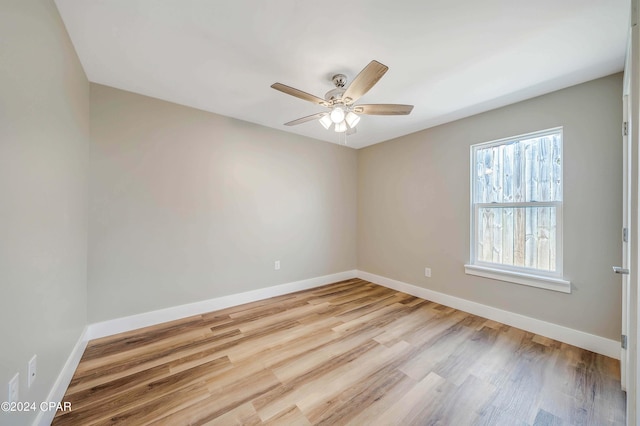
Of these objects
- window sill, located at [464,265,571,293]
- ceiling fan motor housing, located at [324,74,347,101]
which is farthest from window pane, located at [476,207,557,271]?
ceiling fan motor housing, located at [324,74,347,101]

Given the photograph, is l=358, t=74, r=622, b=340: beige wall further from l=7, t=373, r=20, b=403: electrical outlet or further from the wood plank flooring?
l=7, t=373, r=20, b=403: electrical outlet

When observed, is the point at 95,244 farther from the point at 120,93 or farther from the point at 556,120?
the point at 556,120

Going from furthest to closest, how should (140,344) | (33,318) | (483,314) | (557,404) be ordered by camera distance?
(483,314) < (140,344) < (557,404) < (33,318)

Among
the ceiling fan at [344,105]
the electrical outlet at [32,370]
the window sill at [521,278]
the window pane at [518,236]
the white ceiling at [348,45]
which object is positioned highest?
A: the white ceiling at [348,45]

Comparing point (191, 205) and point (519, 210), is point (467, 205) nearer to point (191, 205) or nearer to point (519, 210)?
point (519, 210)

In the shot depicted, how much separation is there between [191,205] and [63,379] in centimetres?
173

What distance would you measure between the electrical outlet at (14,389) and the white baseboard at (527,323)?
3.72 m

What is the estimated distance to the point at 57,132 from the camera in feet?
4.86

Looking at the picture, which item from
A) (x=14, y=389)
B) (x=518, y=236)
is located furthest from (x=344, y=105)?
(x=14, y=389)

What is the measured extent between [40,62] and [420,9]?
217cm

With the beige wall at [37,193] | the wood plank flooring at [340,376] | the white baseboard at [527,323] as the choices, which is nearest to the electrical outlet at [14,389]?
the beige wall at [37,193]

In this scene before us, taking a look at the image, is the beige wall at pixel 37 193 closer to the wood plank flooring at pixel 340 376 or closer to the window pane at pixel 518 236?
the wood plank flooring at pixel 340 376

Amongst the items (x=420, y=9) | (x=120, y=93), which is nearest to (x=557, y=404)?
(x=420, y=9)

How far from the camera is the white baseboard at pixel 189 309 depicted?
7.70 feet
